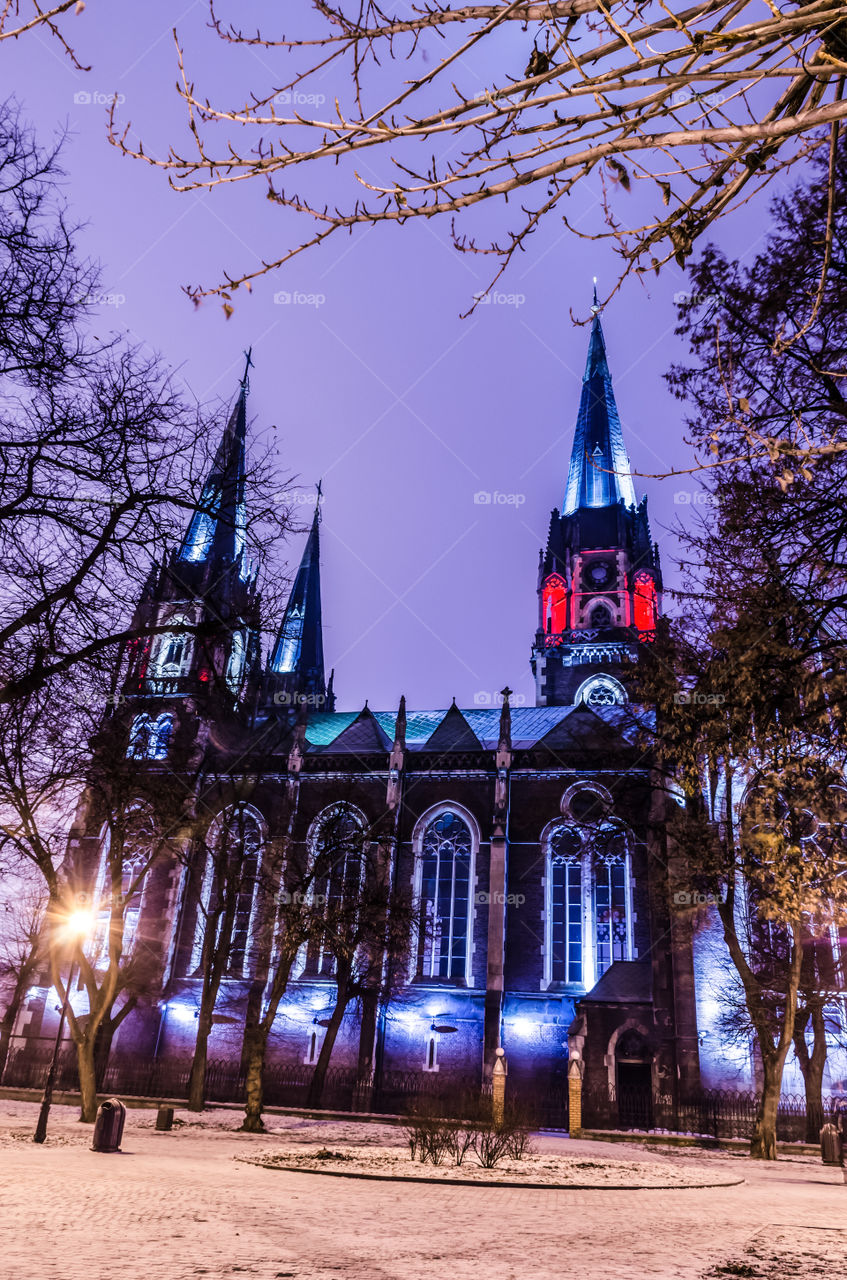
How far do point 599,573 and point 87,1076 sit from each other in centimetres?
3142

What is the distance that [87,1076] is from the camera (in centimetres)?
1521

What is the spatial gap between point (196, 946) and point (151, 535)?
28044 millimetres

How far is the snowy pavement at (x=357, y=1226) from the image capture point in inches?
199

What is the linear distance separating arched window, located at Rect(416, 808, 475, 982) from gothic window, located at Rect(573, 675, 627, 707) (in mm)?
9280

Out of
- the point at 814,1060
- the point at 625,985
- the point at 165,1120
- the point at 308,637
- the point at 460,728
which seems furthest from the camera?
the point at 308,637

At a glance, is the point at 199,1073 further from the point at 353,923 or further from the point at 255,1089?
the point at 353,923

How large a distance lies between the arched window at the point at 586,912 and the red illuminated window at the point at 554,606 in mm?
12335

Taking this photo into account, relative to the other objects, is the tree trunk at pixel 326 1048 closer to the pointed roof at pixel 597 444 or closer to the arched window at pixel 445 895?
the arched window at pixel 445 895

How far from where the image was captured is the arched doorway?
25156 mm

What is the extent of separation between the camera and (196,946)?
31812 millimetres

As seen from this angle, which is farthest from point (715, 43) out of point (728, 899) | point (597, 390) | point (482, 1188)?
point (597, 390)

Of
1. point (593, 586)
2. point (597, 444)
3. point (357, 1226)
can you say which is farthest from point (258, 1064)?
point (597, 444)

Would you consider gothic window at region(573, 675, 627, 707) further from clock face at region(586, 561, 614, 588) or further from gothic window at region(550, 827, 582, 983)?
gothic window at region(550, 827, 582, 983)

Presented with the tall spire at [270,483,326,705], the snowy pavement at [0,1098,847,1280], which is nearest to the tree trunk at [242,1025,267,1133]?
the snowy pavement at [0,1098,847,1280]
